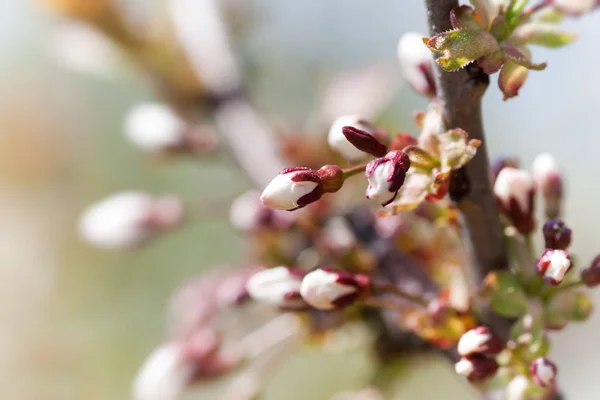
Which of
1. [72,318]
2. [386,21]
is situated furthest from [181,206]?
[386,21]

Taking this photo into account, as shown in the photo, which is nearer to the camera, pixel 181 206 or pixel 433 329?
pixel 433 329

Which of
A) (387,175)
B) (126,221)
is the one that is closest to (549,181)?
(387,175)

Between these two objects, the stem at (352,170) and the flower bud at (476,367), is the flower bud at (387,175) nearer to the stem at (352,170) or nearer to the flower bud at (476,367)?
the stem at (352,170)

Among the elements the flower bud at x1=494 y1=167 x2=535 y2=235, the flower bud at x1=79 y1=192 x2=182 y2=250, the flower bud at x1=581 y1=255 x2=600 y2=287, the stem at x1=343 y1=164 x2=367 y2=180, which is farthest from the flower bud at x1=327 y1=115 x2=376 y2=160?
the flower bud at x1=79 y1=192 x2=182 y2=250

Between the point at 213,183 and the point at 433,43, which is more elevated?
the point at 213,183

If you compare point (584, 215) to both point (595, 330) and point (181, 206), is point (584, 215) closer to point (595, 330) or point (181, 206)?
point (595, 330)

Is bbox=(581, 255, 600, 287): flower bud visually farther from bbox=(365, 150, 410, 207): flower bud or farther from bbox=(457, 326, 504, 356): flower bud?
bbox=(365, 150, 410, 207): flower bud
